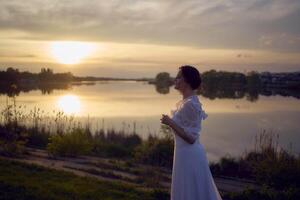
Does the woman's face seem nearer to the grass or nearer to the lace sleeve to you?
the lace sleeve

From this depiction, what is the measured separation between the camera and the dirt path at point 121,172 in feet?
30.5

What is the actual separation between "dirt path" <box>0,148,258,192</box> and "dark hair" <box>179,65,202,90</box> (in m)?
3.93

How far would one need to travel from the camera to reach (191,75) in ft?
16.3

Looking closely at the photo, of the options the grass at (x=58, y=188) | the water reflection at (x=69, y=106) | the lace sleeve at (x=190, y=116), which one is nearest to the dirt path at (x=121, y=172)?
the grass at (x=58, y=188)

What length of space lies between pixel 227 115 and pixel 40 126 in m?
17.5

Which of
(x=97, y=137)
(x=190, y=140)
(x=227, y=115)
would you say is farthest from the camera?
(x=227, y=115)

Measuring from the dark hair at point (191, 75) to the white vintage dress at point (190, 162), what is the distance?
0.14m

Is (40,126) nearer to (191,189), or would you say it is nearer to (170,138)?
(170,138)

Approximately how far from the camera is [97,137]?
701 inches

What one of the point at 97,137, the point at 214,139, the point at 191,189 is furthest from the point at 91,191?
the point at 214,139

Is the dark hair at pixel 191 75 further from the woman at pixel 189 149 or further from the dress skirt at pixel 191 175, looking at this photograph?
the dress skirt at pixel 191 175

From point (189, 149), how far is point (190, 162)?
0.14 meters

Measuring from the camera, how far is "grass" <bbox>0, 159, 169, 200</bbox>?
24.8ft

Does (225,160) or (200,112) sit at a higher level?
(200,112)
